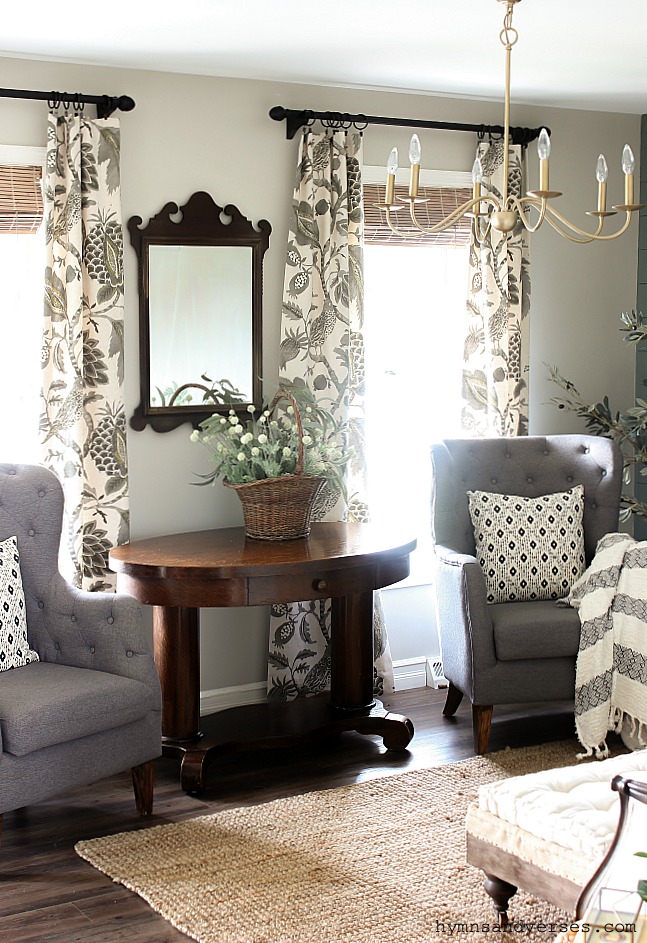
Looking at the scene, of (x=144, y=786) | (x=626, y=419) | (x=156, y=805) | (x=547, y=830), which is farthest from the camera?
(x=626, y=419)

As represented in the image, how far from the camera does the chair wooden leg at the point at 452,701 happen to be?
177 inches

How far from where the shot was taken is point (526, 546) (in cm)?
432

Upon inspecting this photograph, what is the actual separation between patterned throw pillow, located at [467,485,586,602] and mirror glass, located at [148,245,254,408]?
3.52 feet

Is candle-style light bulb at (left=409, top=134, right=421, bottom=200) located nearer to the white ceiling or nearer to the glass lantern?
the white ceiling

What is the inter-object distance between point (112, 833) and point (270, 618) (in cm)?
133

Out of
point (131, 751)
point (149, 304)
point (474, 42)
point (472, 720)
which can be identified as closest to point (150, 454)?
point (149, 304)

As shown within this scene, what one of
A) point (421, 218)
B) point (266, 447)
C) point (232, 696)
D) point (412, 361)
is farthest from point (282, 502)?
point (421, 218)

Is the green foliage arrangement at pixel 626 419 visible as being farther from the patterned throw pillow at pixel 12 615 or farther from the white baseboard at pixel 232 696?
the patterned throw pillow at pixel 12 615

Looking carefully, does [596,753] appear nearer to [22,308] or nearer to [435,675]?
[435,675]

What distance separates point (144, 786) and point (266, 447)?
1235 mm

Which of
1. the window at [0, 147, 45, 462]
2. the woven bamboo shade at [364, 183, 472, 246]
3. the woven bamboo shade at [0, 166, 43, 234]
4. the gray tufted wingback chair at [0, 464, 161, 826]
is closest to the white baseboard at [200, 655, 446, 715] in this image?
the gray tufted wingback chair at [0, 464, 161, 826]

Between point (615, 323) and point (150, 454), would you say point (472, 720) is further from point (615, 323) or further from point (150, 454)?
point (615, 323)

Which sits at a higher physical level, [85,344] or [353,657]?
[85,344]

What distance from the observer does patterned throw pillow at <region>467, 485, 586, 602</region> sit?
429 centimetres
